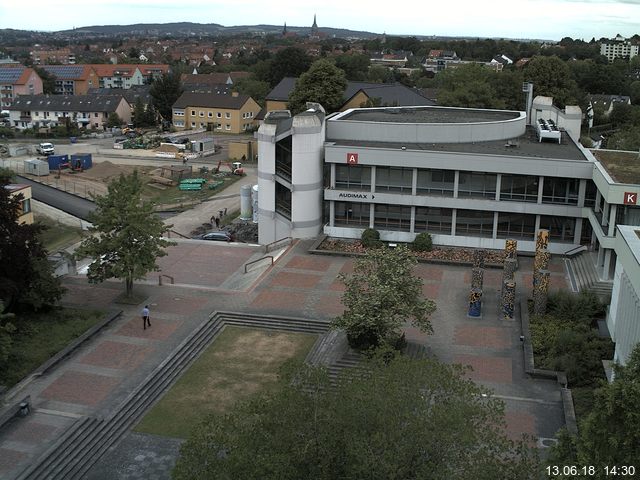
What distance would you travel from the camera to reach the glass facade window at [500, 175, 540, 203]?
135ft

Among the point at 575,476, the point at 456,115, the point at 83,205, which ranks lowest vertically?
the point at 83,205

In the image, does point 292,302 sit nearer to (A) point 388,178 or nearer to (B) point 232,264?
(B) point 232,264

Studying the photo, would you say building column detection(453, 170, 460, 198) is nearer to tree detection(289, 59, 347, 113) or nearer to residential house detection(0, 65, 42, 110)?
tree detection(289, 59, 347, 113)

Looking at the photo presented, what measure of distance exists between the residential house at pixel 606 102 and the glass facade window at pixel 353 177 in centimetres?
6792

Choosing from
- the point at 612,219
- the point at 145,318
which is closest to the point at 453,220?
the point at 612,219

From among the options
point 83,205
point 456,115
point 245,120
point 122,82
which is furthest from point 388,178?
point 122,82

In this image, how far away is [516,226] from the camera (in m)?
42.0

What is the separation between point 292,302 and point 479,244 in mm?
13873

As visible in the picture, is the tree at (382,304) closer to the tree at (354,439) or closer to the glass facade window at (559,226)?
the tree at (354,439)

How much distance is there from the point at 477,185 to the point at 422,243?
475cm

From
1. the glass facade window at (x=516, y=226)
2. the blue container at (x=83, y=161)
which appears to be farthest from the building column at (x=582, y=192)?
the blue container at (x=83, y=161)

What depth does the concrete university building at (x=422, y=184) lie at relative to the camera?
40844 millimetres

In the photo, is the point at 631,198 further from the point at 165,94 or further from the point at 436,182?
the point at 165,94

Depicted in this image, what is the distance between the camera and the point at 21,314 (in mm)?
31438
